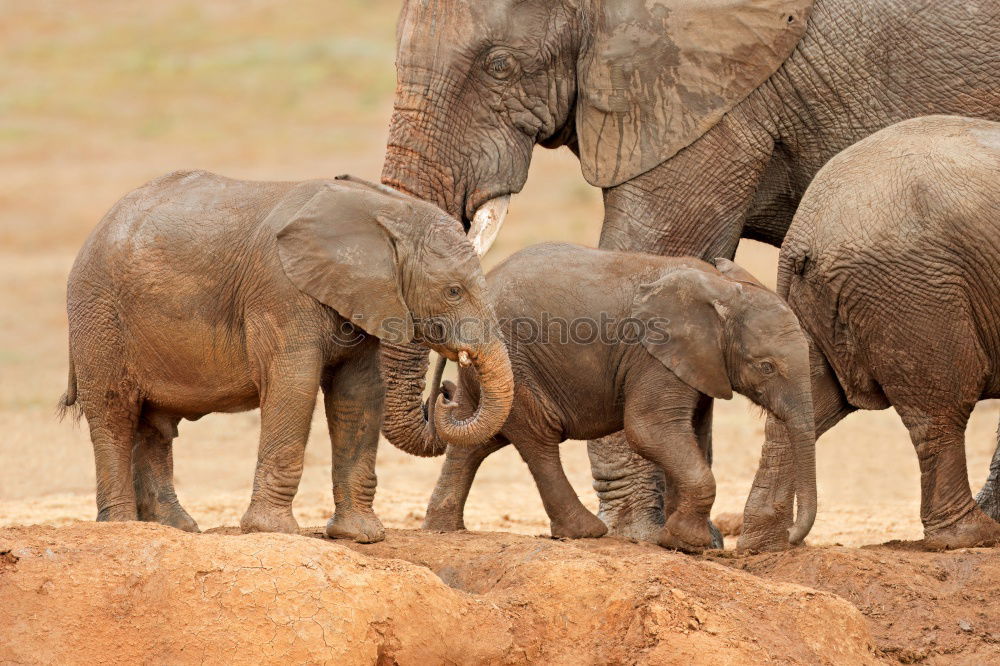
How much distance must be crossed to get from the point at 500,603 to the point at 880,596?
1.54 meters

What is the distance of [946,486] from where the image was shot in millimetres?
7473

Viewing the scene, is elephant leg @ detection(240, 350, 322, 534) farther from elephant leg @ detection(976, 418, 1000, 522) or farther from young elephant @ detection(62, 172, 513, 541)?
elephant leg @ detection(976, 418, 1000, 522)

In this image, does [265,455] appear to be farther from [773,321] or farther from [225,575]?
[773,321]

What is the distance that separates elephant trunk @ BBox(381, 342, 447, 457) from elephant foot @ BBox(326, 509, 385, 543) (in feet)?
3.32

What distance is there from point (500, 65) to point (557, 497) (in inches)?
84.6

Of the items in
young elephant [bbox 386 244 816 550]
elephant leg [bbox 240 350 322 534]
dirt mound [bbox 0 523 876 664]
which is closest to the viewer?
dirt mound [bbox 0 523 876 664]

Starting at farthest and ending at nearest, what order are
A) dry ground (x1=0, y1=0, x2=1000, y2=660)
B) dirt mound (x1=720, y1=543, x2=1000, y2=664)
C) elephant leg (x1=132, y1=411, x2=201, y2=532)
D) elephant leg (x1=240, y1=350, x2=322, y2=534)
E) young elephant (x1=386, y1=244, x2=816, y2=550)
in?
1. dry ground (x1=0, y1=0, x2=1000, y2=660)
2. elephant leg (x1=132, y1=411, x2=201, y2=532)
3. young elephant (x1=386, y1=244, x2=816, y2=550)
4. elephant leg (x1=240, y1=350, x2=322, y2=534)
5. dirt mound (x1=720, y1=543, x2=1000, y2=664)

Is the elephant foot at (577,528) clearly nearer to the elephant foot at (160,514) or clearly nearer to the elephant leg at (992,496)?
the elephant foot at (160,514)

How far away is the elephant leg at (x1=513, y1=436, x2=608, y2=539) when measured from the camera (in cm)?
733

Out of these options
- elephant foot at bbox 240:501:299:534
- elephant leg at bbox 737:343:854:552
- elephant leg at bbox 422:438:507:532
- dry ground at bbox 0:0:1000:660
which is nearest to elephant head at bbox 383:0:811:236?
elephant leg at bbox 422:438:507:532

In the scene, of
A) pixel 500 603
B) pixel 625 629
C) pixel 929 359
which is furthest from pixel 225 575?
pixel 929 359

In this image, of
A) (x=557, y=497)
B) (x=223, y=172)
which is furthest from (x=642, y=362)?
(x=223, y=172)

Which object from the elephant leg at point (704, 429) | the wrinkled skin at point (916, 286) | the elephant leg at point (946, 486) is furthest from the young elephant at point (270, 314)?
the elephant leg at point (946, 486)

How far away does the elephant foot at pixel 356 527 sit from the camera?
6809 millimetres
